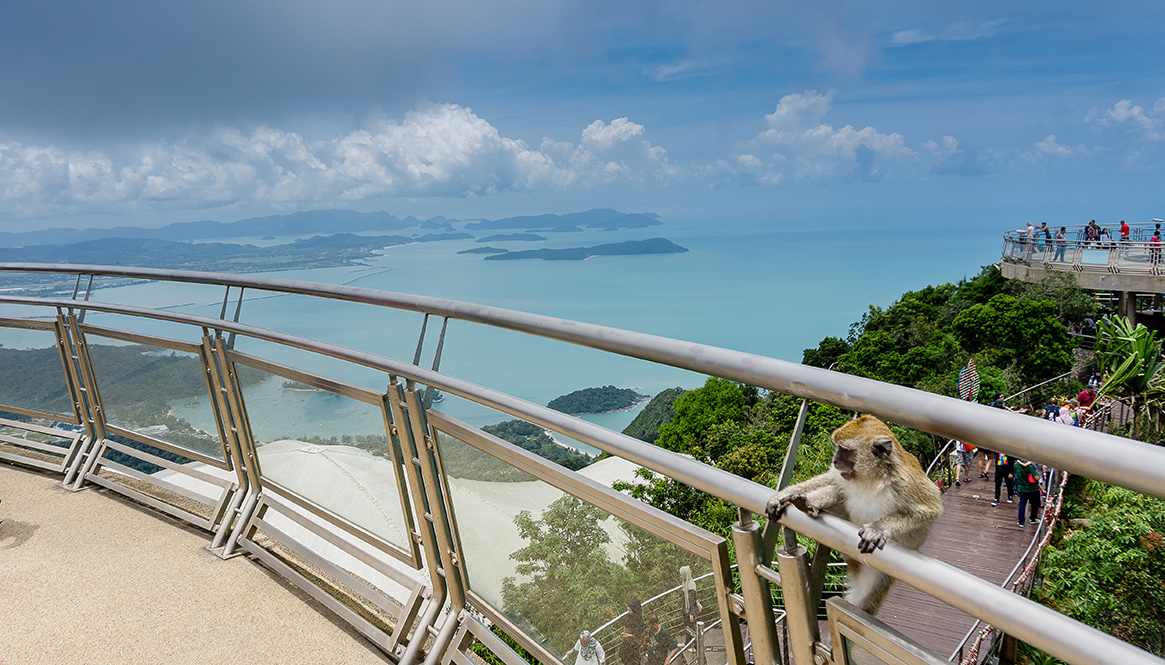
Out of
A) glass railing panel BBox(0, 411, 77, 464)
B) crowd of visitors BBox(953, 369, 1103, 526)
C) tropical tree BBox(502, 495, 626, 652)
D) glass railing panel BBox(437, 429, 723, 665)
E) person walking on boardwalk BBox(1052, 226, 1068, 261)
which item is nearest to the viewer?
glass railing panel BBox(437, 429, 723, 665)

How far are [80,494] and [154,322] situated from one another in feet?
4.52

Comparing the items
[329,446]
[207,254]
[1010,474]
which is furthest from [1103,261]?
[207,254]

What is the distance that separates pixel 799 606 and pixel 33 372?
5.17m

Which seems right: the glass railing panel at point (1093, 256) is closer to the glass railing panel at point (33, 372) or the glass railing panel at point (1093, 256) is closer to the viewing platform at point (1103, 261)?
the viewing platform at point (1103, 261)

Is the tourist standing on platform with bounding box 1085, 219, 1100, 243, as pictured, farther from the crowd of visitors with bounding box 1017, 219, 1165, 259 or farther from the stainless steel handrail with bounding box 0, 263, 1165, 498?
the stainless steel handrail with bounding box 0, 263, 1165, 498

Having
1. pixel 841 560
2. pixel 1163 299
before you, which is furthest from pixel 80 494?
pixel 1163 299

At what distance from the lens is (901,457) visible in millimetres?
1656

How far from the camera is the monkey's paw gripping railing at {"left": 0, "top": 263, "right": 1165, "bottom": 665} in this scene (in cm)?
123

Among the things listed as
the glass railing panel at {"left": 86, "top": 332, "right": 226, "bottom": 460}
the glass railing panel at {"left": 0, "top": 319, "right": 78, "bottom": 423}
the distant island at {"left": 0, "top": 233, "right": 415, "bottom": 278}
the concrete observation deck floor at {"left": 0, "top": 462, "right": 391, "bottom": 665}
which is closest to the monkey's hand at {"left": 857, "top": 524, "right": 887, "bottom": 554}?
the concrete observation deck floor at {"left": 0, "top": 462, "right": 391, "bottom": 665}

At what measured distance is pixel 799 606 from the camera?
4.54ft

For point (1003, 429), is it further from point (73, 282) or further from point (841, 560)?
point (73, 282)

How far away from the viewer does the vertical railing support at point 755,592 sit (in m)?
1.42

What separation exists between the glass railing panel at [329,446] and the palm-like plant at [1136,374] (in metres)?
24.6

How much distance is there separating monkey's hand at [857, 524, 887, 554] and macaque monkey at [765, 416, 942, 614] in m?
0.09
